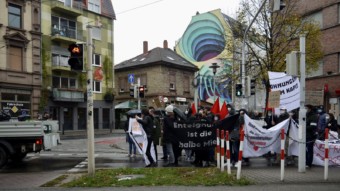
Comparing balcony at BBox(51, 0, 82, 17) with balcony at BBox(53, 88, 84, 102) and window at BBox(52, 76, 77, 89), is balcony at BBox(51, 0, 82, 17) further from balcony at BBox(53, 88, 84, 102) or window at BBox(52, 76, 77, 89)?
balcony at BBox(53, 88, 84, 102)

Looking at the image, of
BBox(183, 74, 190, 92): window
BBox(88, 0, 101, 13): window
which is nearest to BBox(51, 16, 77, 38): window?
BBox(88, 0, 101, 13): window

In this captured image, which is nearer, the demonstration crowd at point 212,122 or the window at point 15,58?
the demonstration crowd at point 212,122

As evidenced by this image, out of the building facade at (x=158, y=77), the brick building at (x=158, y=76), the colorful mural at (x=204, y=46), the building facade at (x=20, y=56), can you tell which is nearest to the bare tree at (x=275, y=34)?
the building facade at (x=20, y=56)

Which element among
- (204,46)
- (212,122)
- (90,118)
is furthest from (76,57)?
(204,46)

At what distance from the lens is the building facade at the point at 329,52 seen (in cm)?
2802

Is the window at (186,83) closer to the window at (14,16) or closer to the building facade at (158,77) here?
the building facade at (158,77)

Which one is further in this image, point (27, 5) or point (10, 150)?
point (27, 5)

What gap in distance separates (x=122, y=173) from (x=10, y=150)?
13.9 ft

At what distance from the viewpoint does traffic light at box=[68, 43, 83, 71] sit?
11078 millimetres

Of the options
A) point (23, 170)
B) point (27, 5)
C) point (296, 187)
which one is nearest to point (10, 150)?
point (23, 170)

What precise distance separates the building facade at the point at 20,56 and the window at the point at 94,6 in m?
7.95

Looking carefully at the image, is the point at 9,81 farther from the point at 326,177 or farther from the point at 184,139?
Result: the point at 326,177

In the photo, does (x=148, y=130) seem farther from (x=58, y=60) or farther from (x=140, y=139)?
(x=58, y=60)

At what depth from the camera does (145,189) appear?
904 centimetres
